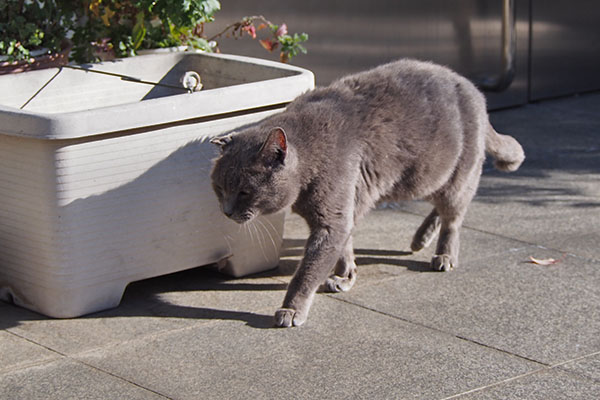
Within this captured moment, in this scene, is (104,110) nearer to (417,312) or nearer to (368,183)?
(368,183)

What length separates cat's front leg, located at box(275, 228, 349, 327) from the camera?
3.95m

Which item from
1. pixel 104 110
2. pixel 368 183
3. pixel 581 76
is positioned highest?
pixel 104 110

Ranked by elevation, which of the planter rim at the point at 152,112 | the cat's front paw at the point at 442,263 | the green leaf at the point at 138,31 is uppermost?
the green leaf at the point at 138,31

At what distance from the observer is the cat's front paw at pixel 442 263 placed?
4.55 m

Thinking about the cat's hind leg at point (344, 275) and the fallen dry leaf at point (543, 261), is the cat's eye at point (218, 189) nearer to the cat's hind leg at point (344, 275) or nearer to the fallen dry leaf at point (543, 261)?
the cat's hind leg at point (344, 275)

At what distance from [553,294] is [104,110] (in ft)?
7.19

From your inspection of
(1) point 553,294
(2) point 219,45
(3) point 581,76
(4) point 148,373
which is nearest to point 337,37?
(2) point 219,45

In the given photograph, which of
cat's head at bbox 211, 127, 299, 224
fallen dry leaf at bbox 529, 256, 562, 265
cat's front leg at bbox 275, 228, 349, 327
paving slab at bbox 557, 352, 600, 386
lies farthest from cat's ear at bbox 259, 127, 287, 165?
fallen dry leaf at bbox 529, 256, 562, 265

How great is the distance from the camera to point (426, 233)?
4.84 meters

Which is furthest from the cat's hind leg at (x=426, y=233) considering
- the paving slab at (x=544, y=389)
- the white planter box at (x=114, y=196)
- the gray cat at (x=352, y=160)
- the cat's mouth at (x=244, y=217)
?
the paving slab at (x=544, y=389)

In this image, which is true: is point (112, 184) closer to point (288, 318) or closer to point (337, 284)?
point (288, 318)

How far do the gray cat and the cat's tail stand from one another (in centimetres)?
2

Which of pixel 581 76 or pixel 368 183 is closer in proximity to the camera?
pixel 368 183

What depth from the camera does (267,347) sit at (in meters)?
3.71
